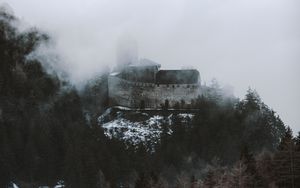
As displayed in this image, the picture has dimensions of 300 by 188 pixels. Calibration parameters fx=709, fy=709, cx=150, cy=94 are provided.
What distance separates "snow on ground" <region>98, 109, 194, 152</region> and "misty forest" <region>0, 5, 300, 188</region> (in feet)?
1.38

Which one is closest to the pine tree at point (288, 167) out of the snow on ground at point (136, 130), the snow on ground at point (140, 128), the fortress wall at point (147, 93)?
the snow on ground at point (140, 128)

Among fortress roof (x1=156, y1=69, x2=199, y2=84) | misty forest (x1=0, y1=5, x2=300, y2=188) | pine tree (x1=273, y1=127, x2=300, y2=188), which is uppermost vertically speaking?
fortress roof (x1=156, y1=69, x2=199, y2=84)

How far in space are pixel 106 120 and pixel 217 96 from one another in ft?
69.9

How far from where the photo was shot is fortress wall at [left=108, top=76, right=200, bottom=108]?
133750mm

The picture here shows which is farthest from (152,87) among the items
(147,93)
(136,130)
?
(136,130)

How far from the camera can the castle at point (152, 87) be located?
134 metres

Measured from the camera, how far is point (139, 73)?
Answer: 456 ft

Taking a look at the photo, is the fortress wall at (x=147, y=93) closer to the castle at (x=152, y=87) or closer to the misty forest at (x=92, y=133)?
the castle at (x=152, y=87)

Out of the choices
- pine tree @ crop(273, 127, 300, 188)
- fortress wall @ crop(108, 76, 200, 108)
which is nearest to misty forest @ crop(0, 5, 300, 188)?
fortress wall @ crop(108, 76, 200, 108)

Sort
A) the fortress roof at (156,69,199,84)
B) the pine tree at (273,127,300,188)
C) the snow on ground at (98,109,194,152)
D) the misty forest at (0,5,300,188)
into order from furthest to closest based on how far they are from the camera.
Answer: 1. the fortress roof at (156,69,199,84)
2. the snow on ground at (98,109,194,152)
3. the misty forest at (0,5,300,188)
4. the pine tree at (273,127,300,188)

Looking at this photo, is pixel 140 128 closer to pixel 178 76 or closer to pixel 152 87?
pixel 152 87

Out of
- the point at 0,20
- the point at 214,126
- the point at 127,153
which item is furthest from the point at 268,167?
the point at 0,20

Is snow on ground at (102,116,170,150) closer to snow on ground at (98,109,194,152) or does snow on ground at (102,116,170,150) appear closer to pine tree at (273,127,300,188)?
snow on ground at (98,109,194,152)

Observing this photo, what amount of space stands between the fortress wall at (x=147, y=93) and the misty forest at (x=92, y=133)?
240 cm
